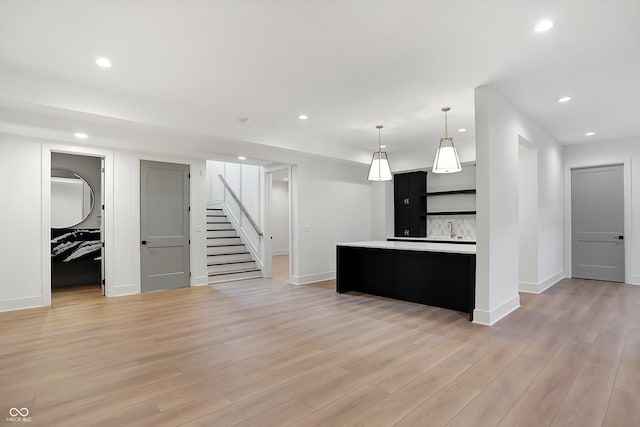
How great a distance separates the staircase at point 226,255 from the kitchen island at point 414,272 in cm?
256

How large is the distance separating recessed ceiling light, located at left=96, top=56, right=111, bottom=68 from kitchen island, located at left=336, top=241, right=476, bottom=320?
4.02m

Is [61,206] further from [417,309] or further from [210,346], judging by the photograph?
[417,309]

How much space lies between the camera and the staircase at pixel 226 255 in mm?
7227

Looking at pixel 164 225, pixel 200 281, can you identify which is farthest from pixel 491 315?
pixel 164 225

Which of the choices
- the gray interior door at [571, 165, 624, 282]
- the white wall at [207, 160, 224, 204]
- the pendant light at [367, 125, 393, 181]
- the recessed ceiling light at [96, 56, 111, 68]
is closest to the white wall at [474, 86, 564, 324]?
the pendant light at [367, 125, 393, 181]

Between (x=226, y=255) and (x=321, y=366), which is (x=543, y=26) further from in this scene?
(x=226, y=255)

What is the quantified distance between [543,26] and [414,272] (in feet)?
10.8

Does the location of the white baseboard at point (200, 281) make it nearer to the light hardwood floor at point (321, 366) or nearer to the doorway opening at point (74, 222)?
the doorway opening at point (74, 222)

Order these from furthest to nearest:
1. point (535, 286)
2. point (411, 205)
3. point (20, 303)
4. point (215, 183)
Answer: point (215, 183) < point (411, 205) < point (535, 286) < point (20, 303)

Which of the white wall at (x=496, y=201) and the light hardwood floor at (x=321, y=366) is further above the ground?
the white wall at (x=496, y=201)

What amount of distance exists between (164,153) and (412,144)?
15.8 feet

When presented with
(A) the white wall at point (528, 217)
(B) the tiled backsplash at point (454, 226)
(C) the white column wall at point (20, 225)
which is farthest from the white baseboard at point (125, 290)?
(A) the white wall at point (528, 217)

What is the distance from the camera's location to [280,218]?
40.5 feet

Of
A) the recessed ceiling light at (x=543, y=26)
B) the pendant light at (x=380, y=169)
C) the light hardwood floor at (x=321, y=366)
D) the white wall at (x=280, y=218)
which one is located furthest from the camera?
the white wall at (x=280, y=218)
